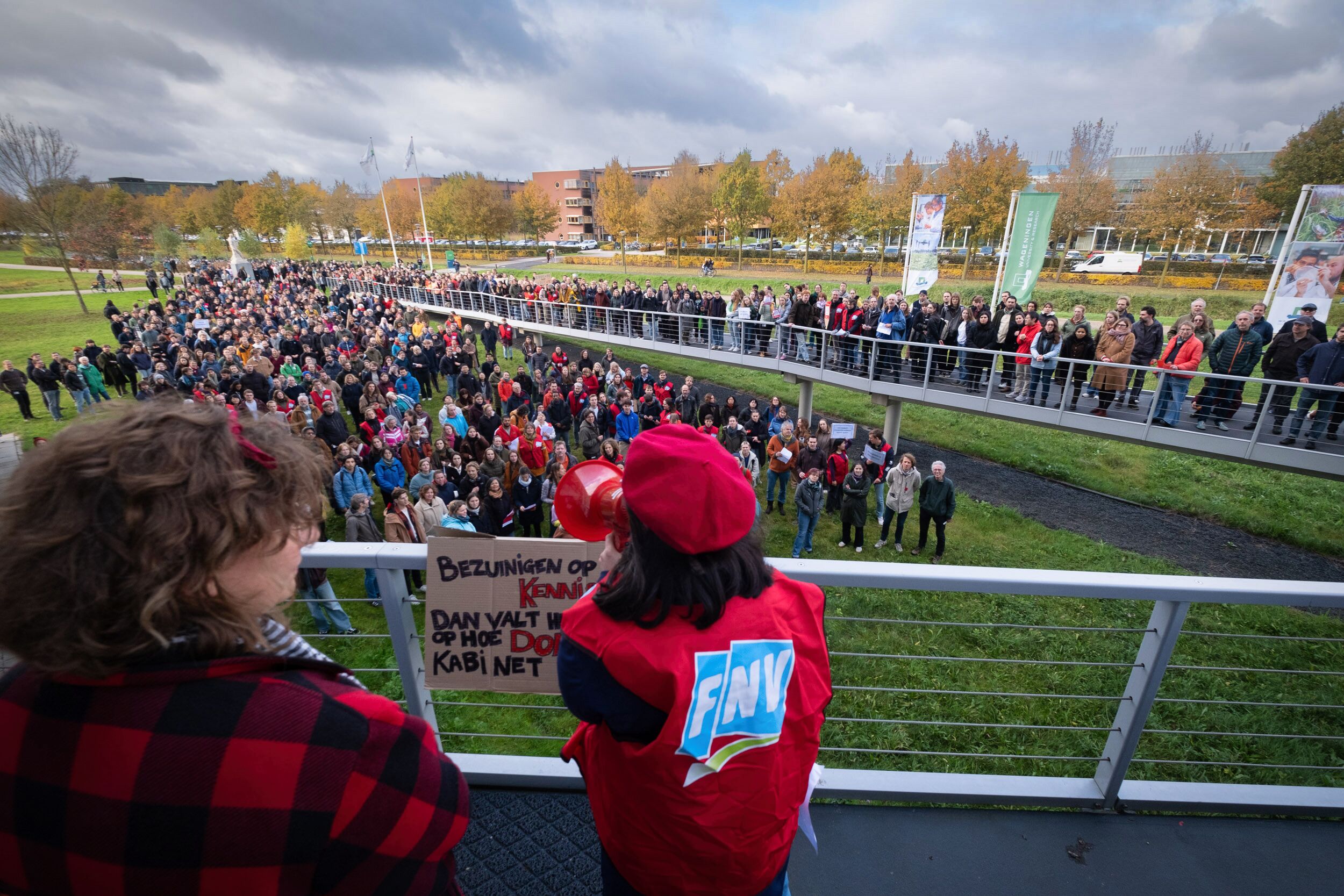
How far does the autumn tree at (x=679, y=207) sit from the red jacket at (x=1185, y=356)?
121ft

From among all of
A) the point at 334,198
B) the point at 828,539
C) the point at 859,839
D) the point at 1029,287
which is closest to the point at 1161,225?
the point at 1029,287

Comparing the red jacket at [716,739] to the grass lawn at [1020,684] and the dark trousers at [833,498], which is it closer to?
the grass lawn at [1020,684]

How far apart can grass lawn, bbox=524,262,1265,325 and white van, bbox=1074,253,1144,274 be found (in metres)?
2.18

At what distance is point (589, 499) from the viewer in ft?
5.89

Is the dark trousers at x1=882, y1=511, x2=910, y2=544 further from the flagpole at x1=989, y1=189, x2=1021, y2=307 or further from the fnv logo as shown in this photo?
the fnv logo

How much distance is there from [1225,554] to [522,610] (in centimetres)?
1360

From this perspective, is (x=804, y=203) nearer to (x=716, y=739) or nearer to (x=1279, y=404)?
(x=1279, y=404)

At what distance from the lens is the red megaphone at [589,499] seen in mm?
1753

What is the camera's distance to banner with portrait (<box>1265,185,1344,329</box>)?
12852mm

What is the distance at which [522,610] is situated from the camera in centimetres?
226

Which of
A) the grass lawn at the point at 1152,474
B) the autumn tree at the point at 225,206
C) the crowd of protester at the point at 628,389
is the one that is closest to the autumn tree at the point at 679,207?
the crowd of protester at the point at 628,389

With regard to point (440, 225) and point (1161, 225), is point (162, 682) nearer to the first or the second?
point (1161, 225)

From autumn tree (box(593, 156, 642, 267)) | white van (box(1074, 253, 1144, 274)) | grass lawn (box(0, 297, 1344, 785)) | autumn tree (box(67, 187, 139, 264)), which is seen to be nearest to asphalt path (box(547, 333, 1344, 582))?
grass lawn (box(0, 297, 1344, 785))

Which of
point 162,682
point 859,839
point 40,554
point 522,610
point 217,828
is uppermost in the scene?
point 40,554
